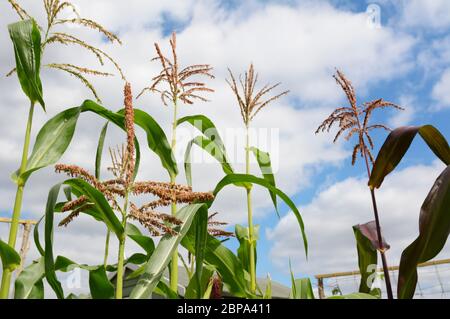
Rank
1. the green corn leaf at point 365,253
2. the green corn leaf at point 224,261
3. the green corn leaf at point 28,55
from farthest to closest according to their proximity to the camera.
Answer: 1. the green corn leaf at point 365,253
2. the green corn leaf at point 224,261
3. the green corn leaf at point 28,55

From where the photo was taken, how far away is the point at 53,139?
1.42 metres

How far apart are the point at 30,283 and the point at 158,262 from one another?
1.94 feet

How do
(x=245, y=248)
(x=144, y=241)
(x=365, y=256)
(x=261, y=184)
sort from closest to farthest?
(x=261, y=184) → (x=144, y=241) → (x=365, y=256) → (x=245, y=248)

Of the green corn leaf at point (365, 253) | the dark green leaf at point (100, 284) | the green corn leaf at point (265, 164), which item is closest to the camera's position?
the dark green leaf at point (100, 284)

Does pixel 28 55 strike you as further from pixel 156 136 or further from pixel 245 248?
pixel 245 248

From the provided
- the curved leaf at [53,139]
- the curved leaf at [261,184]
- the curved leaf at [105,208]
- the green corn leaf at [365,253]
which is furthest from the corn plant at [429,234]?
the curved leaf at [53,139]

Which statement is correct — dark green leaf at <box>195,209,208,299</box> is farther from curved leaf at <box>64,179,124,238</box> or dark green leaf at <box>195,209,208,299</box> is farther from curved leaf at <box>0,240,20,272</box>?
curved leaf at <box>0,240,20,272</box>

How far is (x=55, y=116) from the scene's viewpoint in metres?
1.44

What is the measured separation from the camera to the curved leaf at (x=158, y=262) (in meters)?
1.07

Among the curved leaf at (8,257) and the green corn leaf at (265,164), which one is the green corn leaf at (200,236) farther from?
the green corn leaf at (265,164)

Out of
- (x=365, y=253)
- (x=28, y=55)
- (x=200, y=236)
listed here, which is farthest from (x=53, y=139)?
(x=365, y=253)

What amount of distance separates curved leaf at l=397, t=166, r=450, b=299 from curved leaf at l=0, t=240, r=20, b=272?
42.8 inches

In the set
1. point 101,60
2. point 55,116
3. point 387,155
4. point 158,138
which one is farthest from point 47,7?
point 387,155

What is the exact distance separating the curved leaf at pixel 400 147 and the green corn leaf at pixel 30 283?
1.14 m
